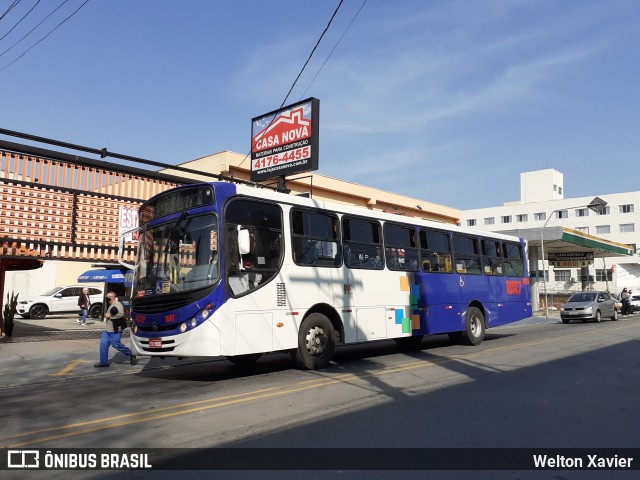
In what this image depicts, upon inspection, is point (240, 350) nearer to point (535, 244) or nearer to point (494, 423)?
point (494, 423)

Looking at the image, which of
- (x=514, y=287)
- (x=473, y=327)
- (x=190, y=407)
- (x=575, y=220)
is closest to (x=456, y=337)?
(x=473, y=327)

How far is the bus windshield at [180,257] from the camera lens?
28.5 feet

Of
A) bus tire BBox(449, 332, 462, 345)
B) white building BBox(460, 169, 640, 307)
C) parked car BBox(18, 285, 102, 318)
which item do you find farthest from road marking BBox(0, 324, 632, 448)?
white building BBox(460, 169, 640, 307)

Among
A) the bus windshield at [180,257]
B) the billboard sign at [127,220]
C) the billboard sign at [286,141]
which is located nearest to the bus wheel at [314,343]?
the bus windshield at [180,257]

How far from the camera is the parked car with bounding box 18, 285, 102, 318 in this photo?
27125 mm

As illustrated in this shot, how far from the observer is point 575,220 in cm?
8275

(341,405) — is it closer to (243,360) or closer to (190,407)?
(190,407)

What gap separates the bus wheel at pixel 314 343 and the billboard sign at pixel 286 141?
944 centimetres

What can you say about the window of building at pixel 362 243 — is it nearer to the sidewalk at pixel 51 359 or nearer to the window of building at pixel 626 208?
the sidewalk at pixel 51 359

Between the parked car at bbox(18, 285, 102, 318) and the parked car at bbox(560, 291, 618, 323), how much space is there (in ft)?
81.7

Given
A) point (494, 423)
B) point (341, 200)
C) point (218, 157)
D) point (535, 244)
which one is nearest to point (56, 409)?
point (494, 423)

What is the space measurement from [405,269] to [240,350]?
531 cm

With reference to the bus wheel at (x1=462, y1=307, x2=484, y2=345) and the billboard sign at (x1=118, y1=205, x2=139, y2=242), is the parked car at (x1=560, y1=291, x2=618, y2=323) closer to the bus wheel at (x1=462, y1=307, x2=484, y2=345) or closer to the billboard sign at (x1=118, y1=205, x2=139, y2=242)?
the bus wheel at (x1=462, y1=307, x2=484, y2=345)

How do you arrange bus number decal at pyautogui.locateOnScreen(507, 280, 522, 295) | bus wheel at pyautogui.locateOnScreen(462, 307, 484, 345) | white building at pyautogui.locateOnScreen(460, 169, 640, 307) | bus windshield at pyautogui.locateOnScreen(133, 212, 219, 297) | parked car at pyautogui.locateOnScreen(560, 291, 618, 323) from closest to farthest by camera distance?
bus windshield at pyautogui.locateOnScreen(133, 212, 219, 297)
bus wheel at pyautogui.locateOnScreen(462, 307, 484, 345)
bus number decal at pyautogui.locateOnScreen(507, 280, 522, 295)
parked car at pyautogui.locateOnScreen(560, 291, 618, 323)
white building at pyautogui.locateOnScreen(460, 169, 640, 307)
